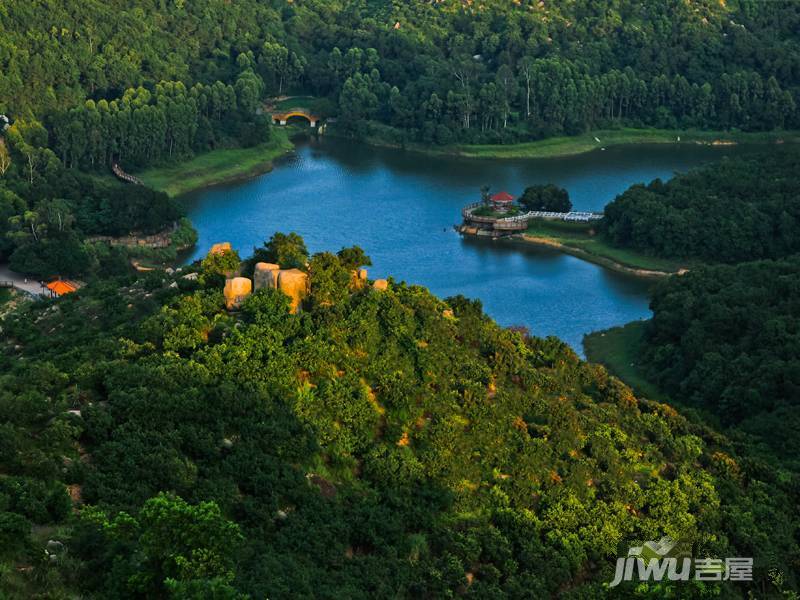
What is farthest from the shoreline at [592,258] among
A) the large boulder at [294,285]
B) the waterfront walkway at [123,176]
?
the large boulder at [294,285]

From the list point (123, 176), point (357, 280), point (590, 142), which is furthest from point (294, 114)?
point (357, 280)

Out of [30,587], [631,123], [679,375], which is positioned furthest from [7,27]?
[30,587]

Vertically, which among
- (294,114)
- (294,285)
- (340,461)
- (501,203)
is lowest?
(501,203)

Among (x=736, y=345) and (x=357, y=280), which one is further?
(x=736, y=345)

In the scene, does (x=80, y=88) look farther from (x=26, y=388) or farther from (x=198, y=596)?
(x=198, y=596)

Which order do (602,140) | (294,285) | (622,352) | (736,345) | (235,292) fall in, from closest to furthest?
(235,292)
(294,285)
(736,345)
(622,352)
(602,140)

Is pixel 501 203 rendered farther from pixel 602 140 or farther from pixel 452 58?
pixel 452 58

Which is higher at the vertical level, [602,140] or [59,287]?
[602,140]
